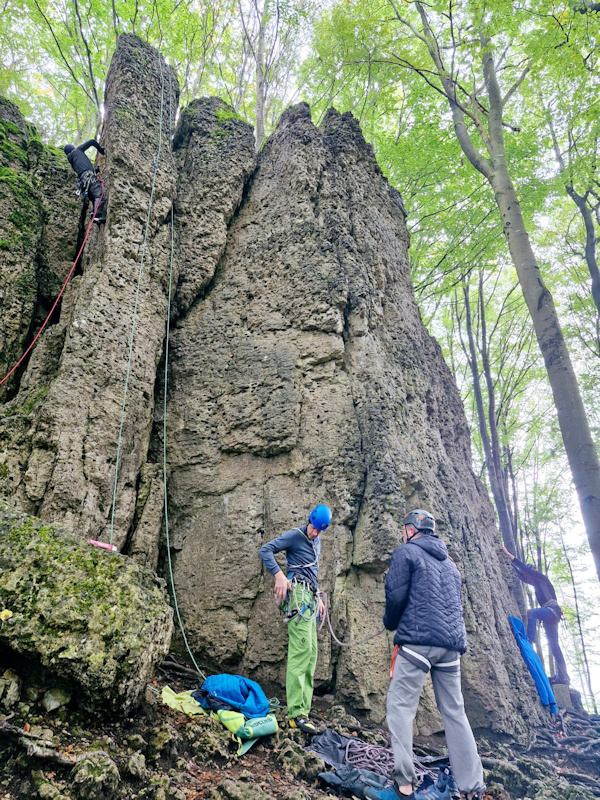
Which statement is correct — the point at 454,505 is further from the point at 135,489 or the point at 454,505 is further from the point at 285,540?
the point at 135,489

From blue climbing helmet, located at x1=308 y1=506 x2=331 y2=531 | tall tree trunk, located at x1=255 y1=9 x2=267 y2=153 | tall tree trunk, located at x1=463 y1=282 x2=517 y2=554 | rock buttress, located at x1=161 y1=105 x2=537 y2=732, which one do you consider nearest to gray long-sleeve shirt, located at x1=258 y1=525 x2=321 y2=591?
blue climbing helmet, located at x1=308 y1=506 x2=331 y2=531

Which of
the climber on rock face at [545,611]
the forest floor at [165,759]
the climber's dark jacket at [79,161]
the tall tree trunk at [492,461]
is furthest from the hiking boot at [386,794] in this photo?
the tall tree trunk at [492,461]

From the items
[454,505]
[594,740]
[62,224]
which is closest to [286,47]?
[62,224]

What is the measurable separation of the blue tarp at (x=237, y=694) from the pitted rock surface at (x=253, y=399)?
793mm

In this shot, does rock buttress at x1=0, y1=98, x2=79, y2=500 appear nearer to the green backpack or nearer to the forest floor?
the forest floor

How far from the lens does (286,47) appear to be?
13844mm

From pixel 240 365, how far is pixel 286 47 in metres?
11.3

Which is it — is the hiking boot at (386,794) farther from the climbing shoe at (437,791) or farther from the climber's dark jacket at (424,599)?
the climber's dark jacket at (424,599)

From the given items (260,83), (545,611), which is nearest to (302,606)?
(545,611)

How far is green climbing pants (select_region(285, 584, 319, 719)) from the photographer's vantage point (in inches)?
190

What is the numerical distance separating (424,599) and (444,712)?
3.04ft

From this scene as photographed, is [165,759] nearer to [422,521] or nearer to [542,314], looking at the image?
[422,521]

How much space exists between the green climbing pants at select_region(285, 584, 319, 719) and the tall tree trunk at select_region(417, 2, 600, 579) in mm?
4163

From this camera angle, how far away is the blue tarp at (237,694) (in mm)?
4613
